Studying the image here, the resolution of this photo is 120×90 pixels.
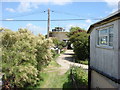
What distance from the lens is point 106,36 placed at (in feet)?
22.3

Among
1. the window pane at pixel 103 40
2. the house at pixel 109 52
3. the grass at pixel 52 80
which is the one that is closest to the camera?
the house at pixel 109 52

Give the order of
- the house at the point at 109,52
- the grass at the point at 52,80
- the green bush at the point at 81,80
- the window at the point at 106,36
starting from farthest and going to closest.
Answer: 1. the grass at the point at 52,80
2. the green bush at the point at 81,80
3. the window at the point at 106,36
4. the house at the point at 109,52

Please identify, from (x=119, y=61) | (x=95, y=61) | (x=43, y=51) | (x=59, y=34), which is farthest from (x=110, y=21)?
(x=59, y=34)

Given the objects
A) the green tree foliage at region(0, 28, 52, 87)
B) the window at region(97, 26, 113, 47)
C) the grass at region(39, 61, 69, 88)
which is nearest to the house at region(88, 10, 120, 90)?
the window at region(97, 26, 113, 47)

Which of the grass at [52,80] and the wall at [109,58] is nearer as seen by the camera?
the wall at [109,58]

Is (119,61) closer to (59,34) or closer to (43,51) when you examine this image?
(43,51)

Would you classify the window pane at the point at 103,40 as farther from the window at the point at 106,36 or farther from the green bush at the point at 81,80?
the green bush at the point at 81,80

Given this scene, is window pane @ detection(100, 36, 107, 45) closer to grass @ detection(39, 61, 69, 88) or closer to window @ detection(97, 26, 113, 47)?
window @ detection(97, 26, 113, 47)

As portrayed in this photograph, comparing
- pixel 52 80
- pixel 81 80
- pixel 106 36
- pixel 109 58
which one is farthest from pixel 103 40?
pixel 52 80

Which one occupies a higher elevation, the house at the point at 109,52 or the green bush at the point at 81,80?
the house at the point at 109,52

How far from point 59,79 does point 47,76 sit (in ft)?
5.37

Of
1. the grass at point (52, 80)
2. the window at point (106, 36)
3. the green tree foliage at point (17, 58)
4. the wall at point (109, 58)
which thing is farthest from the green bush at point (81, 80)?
the window at point (106, 36)

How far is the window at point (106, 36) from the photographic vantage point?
6252 mm

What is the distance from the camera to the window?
20.5 ft
